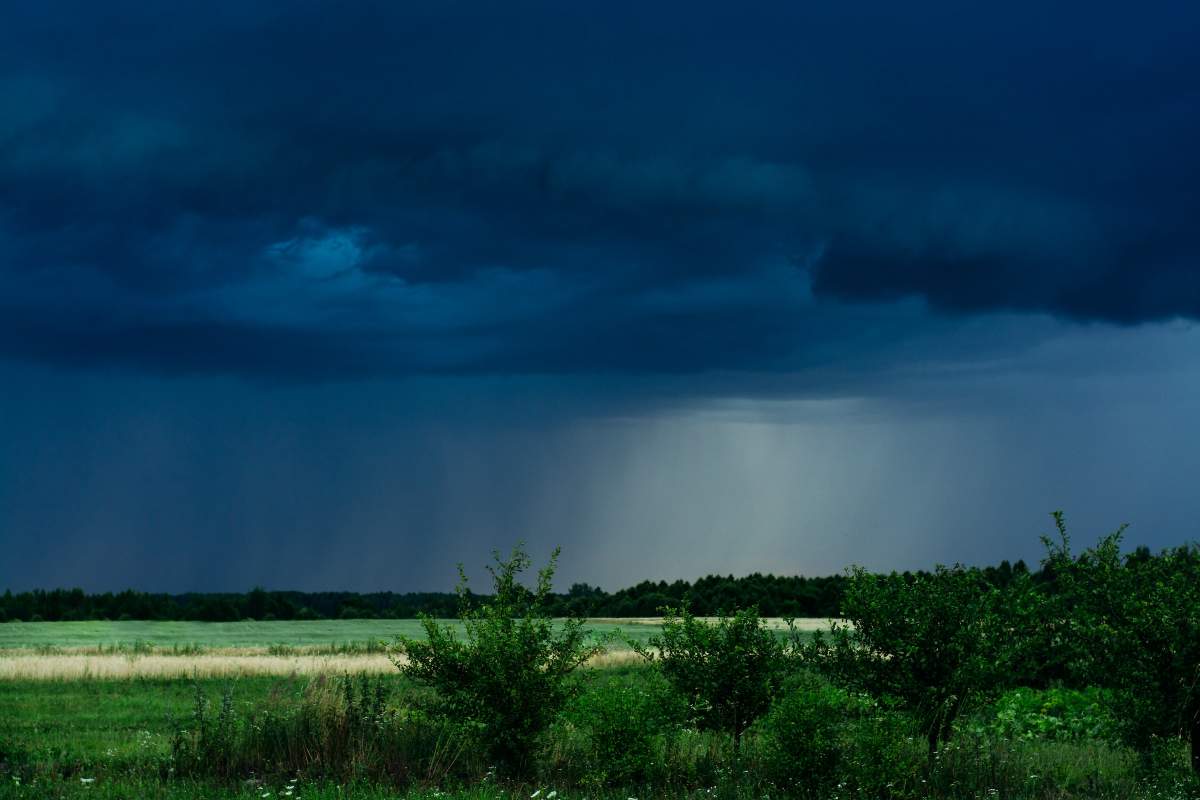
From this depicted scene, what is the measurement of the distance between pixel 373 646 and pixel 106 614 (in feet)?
177

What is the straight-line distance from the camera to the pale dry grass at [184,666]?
34719 mm

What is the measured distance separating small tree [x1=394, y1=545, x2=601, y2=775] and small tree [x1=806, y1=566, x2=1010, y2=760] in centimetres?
408

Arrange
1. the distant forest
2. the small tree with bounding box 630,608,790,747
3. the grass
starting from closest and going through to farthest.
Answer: the small tree with bounding box 630,608,790,747, the grass, the distant forest

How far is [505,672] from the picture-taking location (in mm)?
15398

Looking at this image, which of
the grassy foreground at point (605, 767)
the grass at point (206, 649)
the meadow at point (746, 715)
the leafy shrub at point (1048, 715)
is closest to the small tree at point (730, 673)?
the meadow at point (746, 715)

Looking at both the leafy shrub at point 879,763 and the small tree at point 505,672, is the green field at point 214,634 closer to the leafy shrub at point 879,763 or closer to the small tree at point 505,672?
the small tree at point 505,672

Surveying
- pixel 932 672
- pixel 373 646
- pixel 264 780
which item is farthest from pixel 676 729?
pixel 373 646

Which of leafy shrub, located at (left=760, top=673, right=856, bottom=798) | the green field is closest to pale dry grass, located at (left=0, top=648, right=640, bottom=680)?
the green field

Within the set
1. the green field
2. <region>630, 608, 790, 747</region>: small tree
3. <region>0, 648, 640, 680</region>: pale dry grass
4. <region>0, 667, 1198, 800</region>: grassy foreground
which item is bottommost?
the green field

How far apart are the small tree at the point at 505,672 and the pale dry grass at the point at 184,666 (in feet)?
57.4

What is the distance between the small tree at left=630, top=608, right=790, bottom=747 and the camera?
1661cm

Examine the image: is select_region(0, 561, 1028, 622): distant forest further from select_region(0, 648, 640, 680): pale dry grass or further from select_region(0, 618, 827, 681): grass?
select_region(0, 648, 640, 680): pale dry grass

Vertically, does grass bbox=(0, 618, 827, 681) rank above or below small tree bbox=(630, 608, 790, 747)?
below

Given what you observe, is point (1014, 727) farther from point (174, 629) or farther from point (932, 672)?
point (174, 629)
